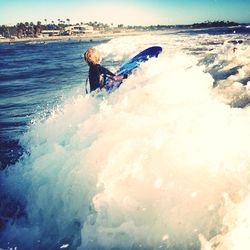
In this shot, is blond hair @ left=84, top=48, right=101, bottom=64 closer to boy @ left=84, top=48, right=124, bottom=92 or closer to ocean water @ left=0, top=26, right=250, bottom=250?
boy @ left=84, top=48, right=124, bottom=92

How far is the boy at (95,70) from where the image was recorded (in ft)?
23.4

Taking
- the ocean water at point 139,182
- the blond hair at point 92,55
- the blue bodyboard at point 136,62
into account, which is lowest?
the ocean water at point 139,182

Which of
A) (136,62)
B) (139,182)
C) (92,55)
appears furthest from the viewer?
(136,62)

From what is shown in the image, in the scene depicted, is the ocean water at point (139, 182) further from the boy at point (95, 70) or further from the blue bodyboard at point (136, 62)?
the blue bodyboard at point (136, 62)

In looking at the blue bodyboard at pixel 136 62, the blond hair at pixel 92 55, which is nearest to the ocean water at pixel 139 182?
the blond hair at pixel 92 55

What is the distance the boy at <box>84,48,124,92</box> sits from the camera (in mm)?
7147

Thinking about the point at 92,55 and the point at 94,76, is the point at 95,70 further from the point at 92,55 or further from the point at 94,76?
the point at 92,55

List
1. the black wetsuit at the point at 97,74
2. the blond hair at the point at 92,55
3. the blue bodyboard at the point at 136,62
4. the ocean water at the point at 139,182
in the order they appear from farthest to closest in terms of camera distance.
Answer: the blue bodyboard at the point at 136,62 → the black wetsuit at the point at 97,74 → the blond hair at the point at 92,55 → the ocean water at the point at 139,182

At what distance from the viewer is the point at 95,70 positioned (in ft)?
24.4

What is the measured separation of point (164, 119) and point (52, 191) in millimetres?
2094

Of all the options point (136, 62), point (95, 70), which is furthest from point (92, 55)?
point (136, 62)

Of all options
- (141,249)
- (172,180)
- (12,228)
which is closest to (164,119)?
(172,180)

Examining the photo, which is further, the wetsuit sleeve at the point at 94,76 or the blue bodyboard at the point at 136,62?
the blue bodyboard at the point at 136,62

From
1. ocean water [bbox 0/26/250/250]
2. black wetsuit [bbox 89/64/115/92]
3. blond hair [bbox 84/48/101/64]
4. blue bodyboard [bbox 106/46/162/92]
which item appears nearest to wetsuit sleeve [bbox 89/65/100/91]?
black wetsuit [bbox 89/64/115/92]
